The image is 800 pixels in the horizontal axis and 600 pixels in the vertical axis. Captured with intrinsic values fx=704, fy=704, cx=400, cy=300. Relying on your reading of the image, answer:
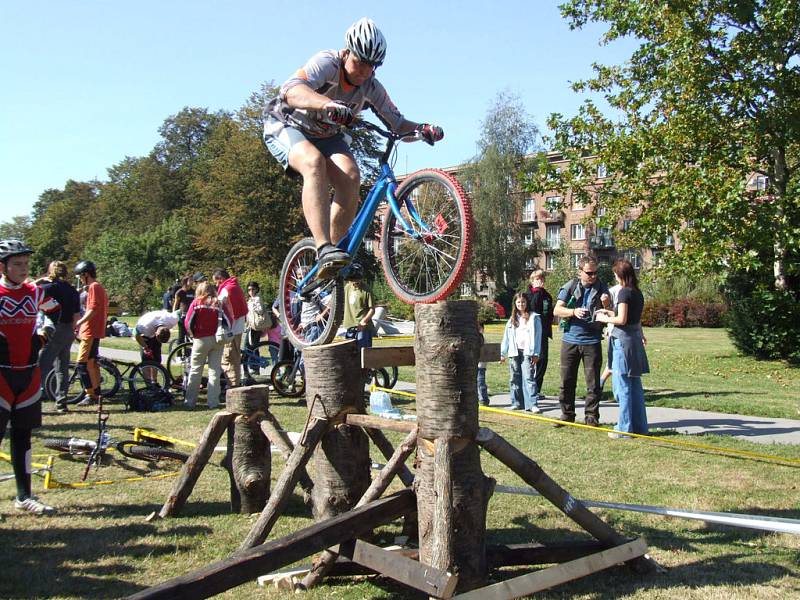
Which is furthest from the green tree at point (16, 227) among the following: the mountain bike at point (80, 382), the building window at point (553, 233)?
the mountain bike at point (80, 382)

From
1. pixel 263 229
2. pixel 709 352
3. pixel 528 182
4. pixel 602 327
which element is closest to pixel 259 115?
pixel 263 229

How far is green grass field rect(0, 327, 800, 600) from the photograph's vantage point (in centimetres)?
437

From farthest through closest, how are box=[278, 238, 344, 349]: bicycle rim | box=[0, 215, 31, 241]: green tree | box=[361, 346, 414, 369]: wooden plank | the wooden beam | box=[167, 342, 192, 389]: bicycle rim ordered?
box=[0, 215, 31, 241]: green tree, box=[167, 342, 192, 389]: bicycle rim, box=[278, 238, 344, 349]: bicycle rim, box=[361, 346, 414, 369]: wooden plank, the wooden beam

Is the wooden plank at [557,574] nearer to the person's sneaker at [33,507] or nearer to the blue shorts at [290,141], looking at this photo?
the blue shorts at [290,141]

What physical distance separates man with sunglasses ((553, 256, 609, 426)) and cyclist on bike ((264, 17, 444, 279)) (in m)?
4.59

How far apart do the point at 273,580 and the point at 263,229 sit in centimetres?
4285

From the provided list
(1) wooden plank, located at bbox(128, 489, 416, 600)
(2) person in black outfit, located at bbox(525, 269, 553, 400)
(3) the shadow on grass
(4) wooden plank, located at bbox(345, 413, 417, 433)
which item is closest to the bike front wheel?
(4) wooden plank, located at bbox(345, 413, 417, 433)

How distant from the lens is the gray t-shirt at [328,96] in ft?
16.8

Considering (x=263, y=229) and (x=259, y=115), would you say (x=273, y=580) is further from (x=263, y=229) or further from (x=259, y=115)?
(x=259, y=115)

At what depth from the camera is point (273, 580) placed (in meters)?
4.44

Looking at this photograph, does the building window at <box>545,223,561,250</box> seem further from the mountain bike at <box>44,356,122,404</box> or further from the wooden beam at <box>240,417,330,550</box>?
the wooden beam at <box>240,417,330,550</box>

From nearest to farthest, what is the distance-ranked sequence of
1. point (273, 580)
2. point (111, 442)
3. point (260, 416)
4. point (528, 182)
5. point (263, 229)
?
point (273, 580)
point (260, 416)
point (111, 442)
point (528, 182)
point (263, 229)

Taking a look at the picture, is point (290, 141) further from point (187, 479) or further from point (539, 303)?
point (539, 303)

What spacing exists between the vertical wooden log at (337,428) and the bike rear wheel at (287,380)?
7471 mm
